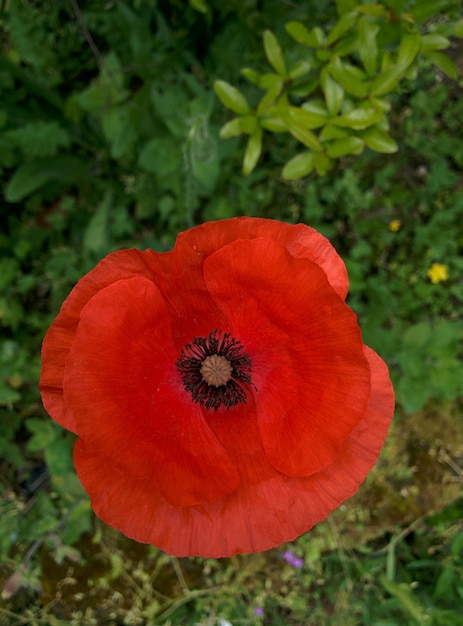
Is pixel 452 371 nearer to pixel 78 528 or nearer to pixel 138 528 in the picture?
pixel 138 528

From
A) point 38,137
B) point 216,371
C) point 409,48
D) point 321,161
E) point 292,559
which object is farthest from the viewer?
point 292,559

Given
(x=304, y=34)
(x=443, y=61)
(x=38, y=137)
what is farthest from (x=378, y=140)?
(x=38, y=137)

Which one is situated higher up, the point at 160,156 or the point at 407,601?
the point at 160,156

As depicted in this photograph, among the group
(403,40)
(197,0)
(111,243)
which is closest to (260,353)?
(403,40)

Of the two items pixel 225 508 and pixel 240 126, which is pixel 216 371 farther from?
pixel 240 126

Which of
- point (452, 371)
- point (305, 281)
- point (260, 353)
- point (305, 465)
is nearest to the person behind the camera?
point (305, 281)

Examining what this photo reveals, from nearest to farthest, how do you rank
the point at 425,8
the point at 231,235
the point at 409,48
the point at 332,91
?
the point at 231,235, the point at 409,48, the point at 425,8, the point at 332,91

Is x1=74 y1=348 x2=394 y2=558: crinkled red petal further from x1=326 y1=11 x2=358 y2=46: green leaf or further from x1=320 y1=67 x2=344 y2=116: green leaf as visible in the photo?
x1=326 y1=11 x2=358 y2=46: green leaf
